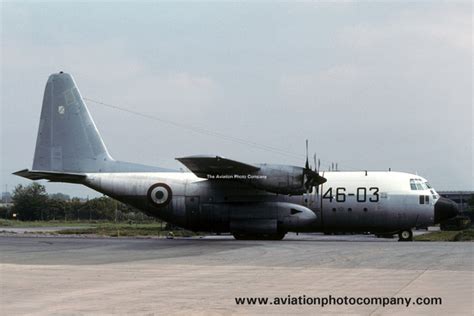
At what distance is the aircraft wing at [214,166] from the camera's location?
103 feet

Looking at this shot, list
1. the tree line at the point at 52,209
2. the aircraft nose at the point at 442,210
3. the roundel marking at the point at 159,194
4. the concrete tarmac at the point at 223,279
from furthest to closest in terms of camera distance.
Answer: the tree line at the point at 52,209 < the roundel marking at the point at 159,194 < the aircraft nose at the point at 442,210 < the concrete tarmac at the point at 223,279

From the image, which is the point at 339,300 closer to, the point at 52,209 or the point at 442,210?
the point at 442,210

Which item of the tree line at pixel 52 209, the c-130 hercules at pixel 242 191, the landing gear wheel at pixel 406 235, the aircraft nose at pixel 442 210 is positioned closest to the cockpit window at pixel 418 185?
the c-130 hercules at pixel 242 191

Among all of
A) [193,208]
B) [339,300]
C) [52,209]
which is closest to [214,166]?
[193,208]

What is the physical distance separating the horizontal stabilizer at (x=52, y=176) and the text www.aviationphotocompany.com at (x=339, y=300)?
25.0 m

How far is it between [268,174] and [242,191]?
8.92 feet

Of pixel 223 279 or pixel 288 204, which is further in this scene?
pixel 288 204

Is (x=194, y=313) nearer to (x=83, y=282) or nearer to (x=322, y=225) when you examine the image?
(x=83, y=282)

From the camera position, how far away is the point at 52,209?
10350 cm

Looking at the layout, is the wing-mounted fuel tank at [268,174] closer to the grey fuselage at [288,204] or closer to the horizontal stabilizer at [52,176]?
the grey fuselage at [288,204]

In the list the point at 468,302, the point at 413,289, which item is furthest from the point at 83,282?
the point at 468,302

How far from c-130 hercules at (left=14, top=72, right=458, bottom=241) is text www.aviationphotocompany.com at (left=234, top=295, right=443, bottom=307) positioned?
63.8ft

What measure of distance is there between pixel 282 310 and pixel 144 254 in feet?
42.6

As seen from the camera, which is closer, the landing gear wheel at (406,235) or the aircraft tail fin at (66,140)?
the landing gear wheel at (406,235)
